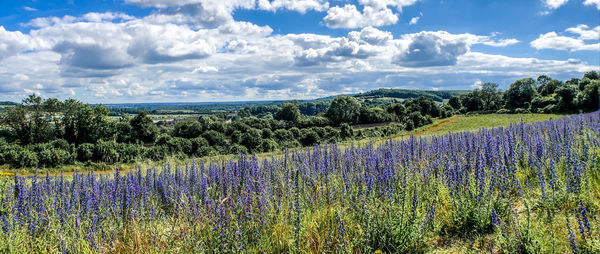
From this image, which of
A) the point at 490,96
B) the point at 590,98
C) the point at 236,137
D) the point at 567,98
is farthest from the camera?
the point at 490,96

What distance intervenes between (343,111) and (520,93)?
46.1m

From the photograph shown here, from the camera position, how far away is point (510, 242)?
3.44m

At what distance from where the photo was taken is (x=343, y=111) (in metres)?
51.0

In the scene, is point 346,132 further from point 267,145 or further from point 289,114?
point 267,145

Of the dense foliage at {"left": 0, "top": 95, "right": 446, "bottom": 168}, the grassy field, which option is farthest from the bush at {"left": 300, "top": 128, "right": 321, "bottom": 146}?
the grassy field

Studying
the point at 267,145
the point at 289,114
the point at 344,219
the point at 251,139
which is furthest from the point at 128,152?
the point at 344,219

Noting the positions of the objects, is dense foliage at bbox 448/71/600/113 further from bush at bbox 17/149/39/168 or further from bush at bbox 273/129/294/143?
bush at bbox 17/149/39/168

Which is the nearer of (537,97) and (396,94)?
(537,97)

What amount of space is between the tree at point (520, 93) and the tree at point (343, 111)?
128ft

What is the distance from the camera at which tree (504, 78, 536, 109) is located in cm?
6731

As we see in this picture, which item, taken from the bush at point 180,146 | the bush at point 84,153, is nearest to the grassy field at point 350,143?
the bush at point 84,153

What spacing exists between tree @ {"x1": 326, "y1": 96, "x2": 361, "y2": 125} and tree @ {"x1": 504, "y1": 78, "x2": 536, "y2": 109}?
38.9 m

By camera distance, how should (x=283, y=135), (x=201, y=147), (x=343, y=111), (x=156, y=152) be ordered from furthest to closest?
(x=343, y=111) < (x=283, y=135) < (x=201, y=147) < (x=156, y=152)

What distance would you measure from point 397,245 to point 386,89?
166997mm
